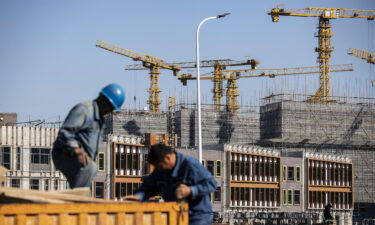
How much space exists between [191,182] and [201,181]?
0.30ft

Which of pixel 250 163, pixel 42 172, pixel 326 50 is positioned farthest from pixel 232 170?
pixel 326 50

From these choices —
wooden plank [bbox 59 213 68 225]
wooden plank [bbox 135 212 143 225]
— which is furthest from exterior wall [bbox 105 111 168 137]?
wooden plank [bbox 59 213 68 225]

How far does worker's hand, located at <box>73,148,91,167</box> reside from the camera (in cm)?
803

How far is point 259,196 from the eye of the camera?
92.3 meters

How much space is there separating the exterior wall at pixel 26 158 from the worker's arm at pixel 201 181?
61222mm

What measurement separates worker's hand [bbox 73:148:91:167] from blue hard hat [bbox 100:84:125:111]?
50cm

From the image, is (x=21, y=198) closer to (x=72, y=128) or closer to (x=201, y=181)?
(x=72, y=128)

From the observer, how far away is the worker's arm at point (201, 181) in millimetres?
7926

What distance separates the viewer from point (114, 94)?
8.17m

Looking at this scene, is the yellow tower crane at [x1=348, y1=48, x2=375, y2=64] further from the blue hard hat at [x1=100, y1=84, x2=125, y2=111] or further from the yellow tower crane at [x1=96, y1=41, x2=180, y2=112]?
the blue hard hat at [x1=100, y1=84, x2=125, y2=111]

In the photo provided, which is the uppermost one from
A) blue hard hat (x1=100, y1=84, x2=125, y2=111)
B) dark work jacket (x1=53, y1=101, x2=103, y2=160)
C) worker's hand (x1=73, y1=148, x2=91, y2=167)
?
blue hard hat (x1=100, y1=84, x2=125, y2=111)

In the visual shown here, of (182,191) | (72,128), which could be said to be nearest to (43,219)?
(182,191)

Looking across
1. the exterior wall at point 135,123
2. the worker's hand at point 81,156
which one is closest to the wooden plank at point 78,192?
the worker's hand at point 81,156

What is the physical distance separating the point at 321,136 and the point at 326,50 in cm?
1930
